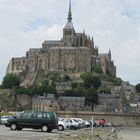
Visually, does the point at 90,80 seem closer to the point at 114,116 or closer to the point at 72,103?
the point at 72,103

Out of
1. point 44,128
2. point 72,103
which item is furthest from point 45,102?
point 44,128

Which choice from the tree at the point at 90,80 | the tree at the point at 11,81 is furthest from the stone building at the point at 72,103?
the tree at the point at 11,81

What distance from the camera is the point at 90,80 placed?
18275cm

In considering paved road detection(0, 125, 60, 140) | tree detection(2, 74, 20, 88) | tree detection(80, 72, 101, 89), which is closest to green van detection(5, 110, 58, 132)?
paved road detection(0, 125, 60, 140)

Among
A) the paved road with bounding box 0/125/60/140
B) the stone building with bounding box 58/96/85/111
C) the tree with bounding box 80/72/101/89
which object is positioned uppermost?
the tree with bounding box 80/72/101/89

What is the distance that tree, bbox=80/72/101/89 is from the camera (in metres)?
182

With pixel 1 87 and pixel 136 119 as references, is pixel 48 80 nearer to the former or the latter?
pixel 1 87

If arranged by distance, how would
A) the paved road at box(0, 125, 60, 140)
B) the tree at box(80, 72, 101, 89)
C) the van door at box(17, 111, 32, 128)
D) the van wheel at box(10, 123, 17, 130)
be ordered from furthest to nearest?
the tree at box(80, 72, 101, 89) < the van wheel at box(10, 123, 17, 130) < the van door at box(17, 111, 32, 128) < the paved road at box(0, 125, 60, 140)

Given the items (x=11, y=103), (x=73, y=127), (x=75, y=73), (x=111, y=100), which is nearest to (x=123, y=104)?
(x=111, y=100)

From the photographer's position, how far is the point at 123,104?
180 metres

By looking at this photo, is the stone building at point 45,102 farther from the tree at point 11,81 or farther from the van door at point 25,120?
the van door at point 25,120

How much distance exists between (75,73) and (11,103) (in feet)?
107

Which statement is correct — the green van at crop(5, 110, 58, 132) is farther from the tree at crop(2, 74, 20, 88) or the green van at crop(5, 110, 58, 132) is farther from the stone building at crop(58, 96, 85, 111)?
the tree at crop(2, 74, 20, 88)

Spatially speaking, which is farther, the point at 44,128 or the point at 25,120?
the point at 44,128
